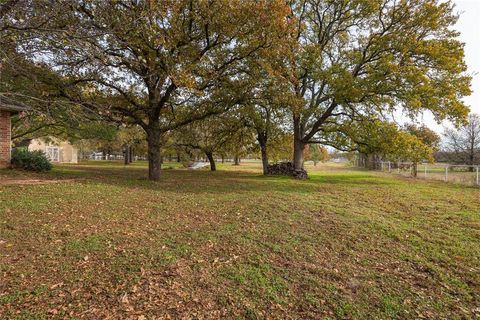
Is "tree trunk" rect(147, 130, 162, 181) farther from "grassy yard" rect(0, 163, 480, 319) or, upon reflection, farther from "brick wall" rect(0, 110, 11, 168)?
"brick wall" rect(0, 110, 11, 168)

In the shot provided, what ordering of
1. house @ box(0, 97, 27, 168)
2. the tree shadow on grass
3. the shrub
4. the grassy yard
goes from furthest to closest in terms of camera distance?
the shrub < house @ box(0, 97, 27, 168) < the tree shadow on grass < the grassy yard

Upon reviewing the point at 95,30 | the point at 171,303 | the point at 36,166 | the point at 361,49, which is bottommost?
the point at 171,303

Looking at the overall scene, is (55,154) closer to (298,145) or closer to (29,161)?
(29,161)

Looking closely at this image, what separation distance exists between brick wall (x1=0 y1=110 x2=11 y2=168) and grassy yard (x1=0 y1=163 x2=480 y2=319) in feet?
24.3

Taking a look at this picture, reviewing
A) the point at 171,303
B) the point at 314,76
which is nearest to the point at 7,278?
the point at 171,303

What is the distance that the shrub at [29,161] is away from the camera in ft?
45.1

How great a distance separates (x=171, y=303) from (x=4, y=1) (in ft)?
19.0

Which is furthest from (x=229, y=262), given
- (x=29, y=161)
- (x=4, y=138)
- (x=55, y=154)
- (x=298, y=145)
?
(x=55, y=154)

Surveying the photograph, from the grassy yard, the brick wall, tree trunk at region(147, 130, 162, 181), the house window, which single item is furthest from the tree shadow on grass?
the house window

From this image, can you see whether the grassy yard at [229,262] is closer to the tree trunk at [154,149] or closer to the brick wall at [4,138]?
the tree trunk at [154,149]

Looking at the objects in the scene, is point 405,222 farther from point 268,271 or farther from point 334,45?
point 334,45

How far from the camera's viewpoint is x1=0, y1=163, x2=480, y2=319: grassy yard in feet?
10.6

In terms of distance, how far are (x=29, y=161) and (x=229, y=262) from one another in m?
14.2

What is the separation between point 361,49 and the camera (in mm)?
17062
